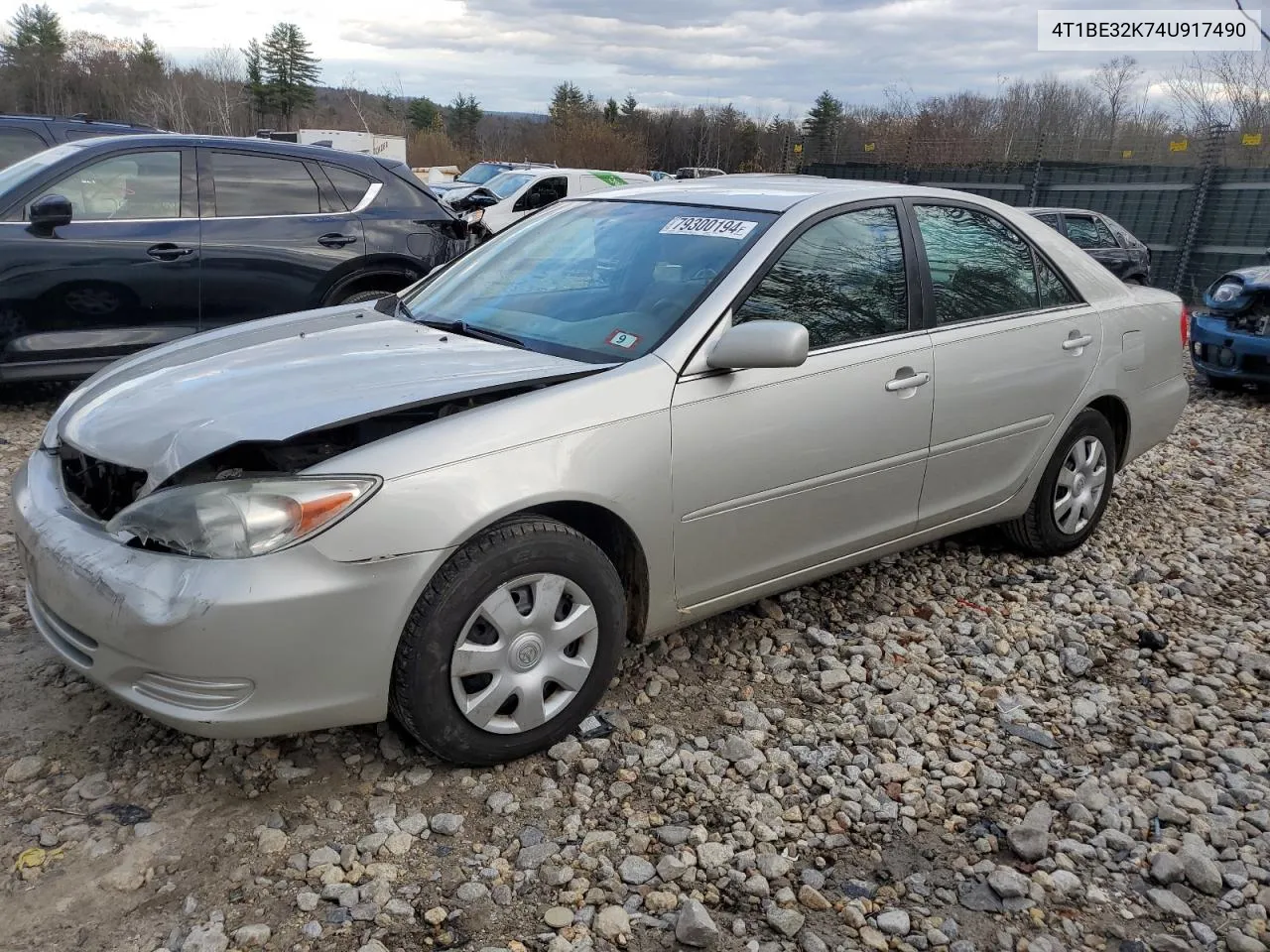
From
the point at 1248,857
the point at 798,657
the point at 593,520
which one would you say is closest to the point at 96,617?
the point at 593,520

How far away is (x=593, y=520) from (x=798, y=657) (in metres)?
1.10

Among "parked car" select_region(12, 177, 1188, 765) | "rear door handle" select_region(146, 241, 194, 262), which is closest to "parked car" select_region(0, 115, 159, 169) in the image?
"rear door handle" select_region(146, 241, 194, 262)

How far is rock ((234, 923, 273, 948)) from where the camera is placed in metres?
2.18

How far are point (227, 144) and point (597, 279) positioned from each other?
13.6 feet

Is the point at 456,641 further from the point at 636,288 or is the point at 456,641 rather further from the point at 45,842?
the point at 636,288

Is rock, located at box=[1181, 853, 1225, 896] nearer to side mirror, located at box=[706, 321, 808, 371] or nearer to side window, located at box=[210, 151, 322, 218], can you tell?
side mirror, located at box=[706, 321, 808, 371]

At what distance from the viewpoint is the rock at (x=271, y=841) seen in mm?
2477

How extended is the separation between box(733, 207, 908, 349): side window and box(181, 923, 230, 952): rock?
2.16 meters

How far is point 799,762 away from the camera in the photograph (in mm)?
2967

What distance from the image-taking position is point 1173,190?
16.0 meters

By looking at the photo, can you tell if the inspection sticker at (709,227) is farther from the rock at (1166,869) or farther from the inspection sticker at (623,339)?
the rock at (1166,869)

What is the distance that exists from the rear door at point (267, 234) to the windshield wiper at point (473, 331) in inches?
127

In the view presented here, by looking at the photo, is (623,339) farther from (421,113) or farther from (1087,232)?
(421,113)

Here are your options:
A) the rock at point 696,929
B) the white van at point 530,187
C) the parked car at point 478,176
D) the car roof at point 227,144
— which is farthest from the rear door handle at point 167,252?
the parked car at point 478,176
